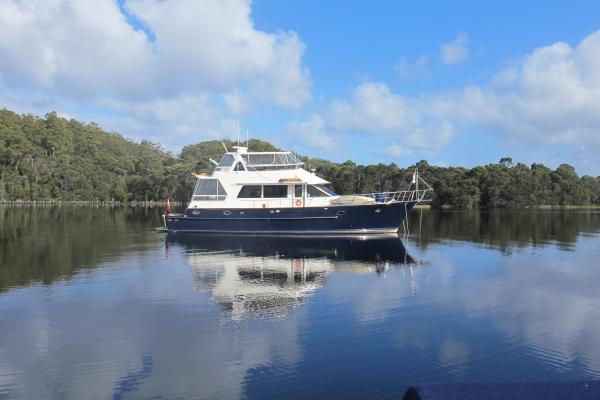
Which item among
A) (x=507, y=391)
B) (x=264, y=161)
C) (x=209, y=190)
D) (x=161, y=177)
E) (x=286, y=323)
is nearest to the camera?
(x=507, y=391)

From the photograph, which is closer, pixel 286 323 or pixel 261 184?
pixel 286 323

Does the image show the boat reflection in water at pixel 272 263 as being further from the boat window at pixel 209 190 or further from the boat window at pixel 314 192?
the boat window at pixel 314 192

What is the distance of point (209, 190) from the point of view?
93.4 feet

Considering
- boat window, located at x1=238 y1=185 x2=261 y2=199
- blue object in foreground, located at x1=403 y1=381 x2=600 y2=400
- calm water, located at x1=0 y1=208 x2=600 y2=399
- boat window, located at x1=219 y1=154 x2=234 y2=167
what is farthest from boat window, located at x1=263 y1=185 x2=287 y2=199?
blue object in foreground, located at x1=403 y1=381 x2=600 y2=400

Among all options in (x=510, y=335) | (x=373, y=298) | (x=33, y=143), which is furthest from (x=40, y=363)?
(x=33, y=143)

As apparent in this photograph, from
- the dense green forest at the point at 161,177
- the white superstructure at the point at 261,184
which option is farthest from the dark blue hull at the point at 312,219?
the dense green forest at the point at 161,177

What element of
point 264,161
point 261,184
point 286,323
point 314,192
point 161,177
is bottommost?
point 286,323

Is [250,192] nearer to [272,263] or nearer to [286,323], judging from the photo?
[272,263]

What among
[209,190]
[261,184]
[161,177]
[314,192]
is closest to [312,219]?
[314,192]

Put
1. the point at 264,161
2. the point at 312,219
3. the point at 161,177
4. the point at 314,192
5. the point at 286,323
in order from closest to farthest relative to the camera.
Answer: the point at 286,323
the point at 312,219
the point at 314,192
the point at 264,161
the point at 161,177

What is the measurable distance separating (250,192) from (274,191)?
4.29 ft

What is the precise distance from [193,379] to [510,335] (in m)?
5.84

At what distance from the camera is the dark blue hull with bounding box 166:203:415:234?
86.6ft

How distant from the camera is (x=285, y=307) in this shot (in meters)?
11.5
